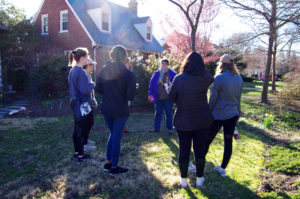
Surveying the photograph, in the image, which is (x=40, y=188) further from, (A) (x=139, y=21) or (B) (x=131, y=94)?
(A) (x=139, y=21)

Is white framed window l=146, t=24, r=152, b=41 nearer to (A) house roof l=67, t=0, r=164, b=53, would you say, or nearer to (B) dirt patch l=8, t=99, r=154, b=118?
(A) house roof l=67, t=0, r=164, b=53

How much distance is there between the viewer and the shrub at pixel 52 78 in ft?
36.9

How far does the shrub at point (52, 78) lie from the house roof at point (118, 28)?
454cm

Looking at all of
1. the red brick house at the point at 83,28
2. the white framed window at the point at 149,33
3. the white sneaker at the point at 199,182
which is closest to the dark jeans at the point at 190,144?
the white sneaker at the point at 199,182

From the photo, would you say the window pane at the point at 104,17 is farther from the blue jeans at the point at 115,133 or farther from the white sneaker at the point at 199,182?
the white sneaker at the point at 199,182

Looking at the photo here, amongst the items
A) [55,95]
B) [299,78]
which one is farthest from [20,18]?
[299,78]

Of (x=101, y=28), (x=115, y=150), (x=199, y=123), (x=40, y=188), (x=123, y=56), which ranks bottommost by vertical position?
(x=40, y=188)

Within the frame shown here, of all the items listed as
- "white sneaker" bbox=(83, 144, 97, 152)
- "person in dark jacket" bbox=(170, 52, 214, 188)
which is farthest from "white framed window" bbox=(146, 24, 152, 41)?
"person in dark jacket" bbox=(170, 52, 214, 188)

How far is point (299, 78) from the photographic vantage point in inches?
323

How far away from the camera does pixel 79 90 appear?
395cm

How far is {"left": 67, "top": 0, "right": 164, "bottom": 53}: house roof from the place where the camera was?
54.1ft

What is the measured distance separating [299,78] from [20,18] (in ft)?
54.8

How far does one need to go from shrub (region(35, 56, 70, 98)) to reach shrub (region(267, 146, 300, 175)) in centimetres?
921

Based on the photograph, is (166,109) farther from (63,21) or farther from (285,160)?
(63,21)
